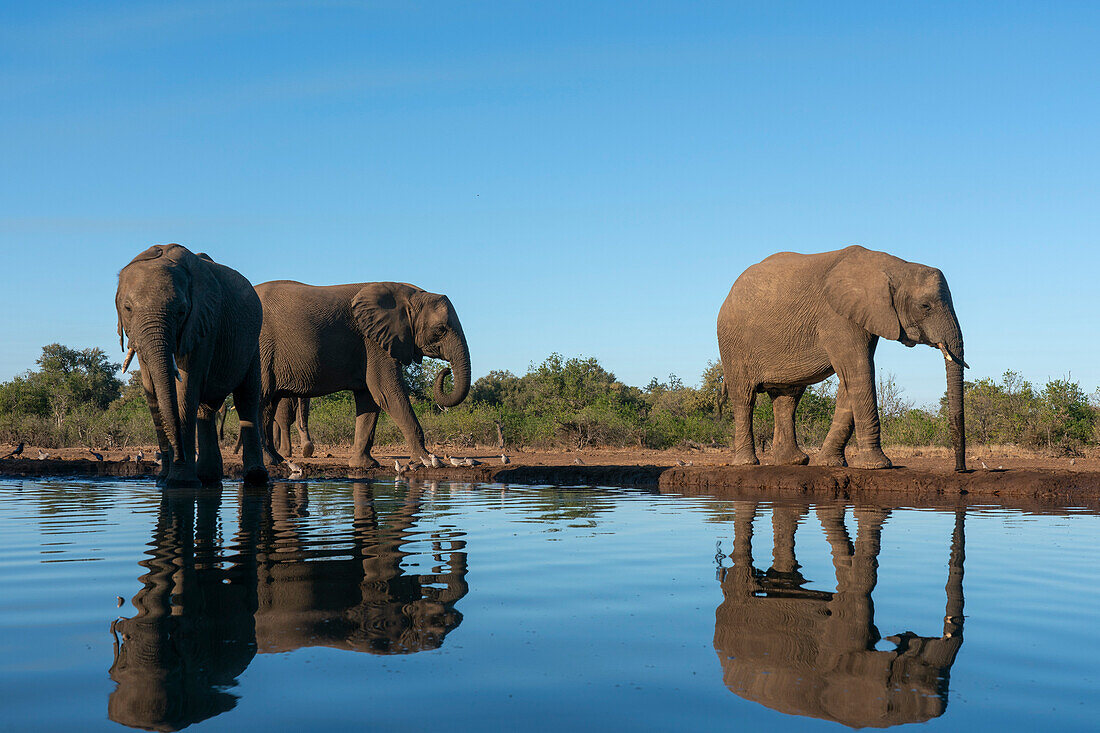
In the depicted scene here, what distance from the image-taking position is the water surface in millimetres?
2689

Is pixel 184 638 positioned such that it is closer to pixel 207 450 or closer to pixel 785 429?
pixel 207 450

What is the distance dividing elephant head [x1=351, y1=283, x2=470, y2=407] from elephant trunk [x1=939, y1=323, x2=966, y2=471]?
7.65 metres

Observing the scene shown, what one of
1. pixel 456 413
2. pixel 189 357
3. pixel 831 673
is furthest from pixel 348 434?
pixel 831 673

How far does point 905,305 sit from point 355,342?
871 centimetres

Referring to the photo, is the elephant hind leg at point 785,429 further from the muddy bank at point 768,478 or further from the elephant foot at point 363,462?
the elephant foot at point 363,462

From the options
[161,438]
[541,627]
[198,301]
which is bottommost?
[541,627]

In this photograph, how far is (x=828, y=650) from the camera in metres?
3.32

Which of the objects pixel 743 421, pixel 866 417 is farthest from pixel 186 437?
pixel 866 417

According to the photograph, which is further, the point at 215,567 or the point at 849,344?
the point at 849,344

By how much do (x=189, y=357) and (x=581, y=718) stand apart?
9.29 meters

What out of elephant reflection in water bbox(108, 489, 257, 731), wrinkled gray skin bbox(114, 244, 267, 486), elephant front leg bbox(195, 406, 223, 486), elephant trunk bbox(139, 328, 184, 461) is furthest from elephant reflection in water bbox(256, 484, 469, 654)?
elephant front leg bbox(195, 406, 223, 486)

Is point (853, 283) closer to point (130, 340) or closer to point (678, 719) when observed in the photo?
point (130, 340)

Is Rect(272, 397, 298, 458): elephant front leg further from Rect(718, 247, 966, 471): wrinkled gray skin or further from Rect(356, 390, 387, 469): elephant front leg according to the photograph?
Rect(718, 247, 966, 471): wrinkled gray skin

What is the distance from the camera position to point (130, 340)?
10352 mm
